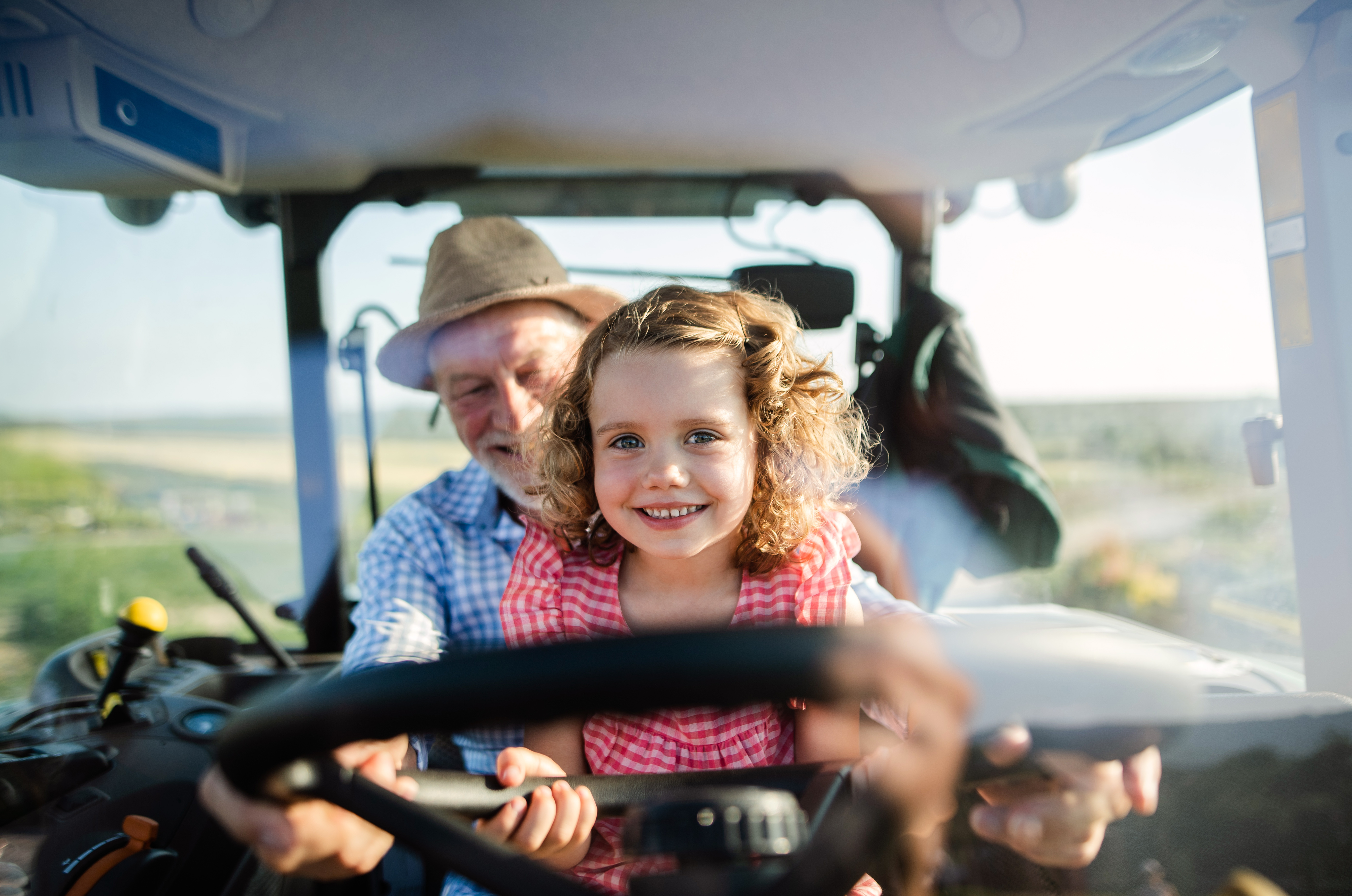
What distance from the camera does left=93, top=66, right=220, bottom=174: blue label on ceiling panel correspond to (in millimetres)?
1284

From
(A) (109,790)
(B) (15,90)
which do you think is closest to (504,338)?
(B) (15,90)

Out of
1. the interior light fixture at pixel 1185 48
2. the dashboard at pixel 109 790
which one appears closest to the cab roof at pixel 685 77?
the interior light fixture at pixel 1185 48

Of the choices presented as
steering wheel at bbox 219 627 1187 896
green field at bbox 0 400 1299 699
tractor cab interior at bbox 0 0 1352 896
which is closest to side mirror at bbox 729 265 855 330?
tractor cab interior at bbox 0 0 1352 896

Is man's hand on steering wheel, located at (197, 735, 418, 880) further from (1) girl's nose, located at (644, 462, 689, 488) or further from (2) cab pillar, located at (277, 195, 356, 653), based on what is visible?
(2) cab pillar, located at (277, 195, 356, 653)

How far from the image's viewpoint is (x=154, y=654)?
5.65 ft

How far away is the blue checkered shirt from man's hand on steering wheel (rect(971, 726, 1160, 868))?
0.71 m

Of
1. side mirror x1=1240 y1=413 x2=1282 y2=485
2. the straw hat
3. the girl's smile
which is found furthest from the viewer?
the straw hat

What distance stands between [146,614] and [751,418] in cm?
105

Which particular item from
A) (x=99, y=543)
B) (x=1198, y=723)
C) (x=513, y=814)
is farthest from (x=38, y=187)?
(x=99, y=543)

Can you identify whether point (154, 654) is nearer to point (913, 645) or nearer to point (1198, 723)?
point (913, 645)

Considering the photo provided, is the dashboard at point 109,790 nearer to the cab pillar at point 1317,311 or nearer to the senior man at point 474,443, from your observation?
the senior man at point 474,443

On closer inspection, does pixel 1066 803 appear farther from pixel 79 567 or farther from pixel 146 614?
pixel 79 567

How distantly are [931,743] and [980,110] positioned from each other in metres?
1.40

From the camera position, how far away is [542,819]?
842mm
